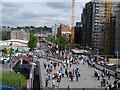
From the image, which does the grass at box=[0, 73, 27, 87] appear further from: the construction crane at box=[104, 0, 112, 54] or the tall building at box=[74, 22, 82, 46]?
the tall building at box=[74, 22, 82, 46]

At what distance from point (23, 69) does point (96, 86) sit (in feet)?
54.0

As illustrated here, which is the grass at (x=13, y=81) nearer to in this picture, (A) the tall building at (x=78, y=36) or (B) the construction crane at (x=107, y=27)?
(B) the construction crane at (x=107, y=27)

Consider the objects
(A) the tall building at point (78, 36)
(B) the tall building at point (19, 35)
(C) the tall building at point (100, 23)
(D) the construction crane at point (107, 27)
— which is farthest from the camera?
(B) the tall building at point (19, 35)

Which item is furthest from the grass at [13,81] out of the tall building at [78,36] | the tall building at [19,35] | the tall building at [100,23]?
the tall building at [19,35]

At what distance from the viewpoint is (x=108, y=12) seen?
57.6 meters

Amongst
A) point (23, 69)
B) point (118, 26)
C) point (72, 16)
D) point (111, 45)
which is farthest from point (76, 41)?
point (23, 69)

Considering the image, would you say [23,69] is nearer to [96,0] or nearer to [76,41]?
[96,0]

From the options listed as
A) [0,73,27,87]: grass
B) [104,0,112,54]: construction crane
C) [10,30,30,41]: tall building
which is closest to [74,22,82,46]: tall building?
[10,30,30,41]: tall building

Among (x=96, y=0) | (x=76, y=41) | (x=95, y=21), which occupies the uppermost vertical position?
(x=96, y=0)

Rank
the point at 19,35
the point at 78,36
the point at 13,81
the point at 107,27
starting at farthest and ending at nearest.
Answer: the point at 19,35 → the point at 78,36 → the point at 107,27 → the point at 13,81

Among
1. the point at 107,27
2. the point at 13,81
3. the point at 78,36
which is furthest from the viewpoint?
the point at 78,36

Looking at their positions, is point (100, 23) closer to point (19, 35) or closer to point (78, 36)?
point (78, 36)

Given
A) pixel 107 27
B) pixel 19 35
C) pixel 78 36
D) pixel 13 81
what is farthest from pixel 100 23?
pixel 13 81

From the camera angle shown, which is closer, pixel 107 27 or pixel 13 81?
pixel 13 81
